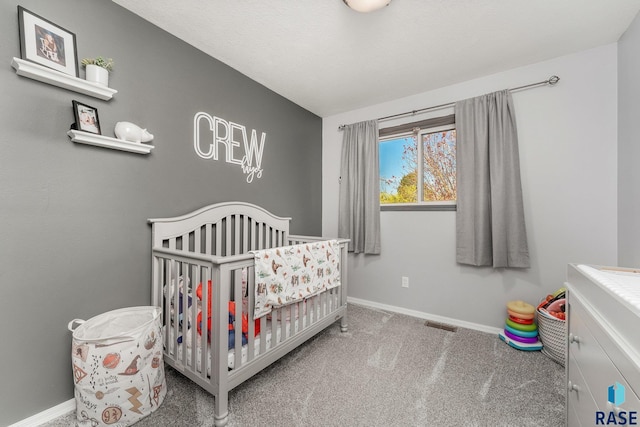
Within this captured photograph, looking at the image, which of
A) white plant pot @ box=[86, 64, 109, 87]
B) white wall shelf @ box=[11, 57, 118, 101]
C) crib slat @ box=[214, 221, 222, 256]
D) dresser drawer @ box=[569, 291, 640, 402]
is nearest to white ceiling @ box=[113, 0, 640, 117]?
white plant pot @ box=[86, 64, 109, 87]

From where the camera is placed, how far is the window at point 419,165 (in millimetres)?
2551

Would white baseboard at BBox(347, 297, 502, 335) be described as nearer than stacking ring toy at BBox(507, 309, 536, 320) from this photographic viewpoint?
No

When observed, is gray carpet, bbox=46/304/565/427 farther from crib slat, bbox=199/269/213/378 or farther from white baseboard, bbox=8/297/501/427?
crib slat, bbox=199/269/213/378

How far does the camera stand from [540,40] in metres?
1.85

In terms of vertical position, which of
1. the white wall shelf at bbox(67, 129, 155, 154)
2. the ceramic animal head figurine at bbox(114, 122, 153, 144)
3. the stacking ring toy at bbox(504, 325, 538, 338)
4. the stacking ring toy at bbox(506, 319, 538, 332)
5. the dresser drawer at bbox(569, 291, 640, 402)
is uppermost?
the ceramic animal head figurine at bbox(114, 122, 153, 144)

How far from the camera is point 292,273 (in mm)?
1641

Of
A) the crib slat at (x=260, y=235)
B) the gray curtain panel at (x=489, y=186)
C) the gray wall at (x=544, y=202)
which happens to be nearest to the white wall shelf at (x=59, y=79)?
the crib slat at (x=260, y=235)

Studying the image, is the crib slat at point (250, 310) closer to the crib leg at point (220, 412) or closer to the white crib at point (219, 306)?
the white crib at point (219, 306)

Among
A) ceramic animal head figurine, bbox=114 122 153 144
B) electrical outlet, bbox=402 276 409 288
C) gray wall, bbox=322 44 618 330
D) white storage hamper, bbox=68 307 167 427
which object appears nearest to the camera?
white storage hamper, bbox=68 307 167 427

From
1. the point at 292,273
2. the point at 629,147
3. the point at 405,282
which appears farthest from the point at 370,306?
the point at 629,147

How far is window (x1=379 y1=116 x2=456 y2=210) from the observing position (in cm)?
255

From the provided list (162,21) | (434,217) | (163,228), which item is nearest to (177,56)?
(162,21)

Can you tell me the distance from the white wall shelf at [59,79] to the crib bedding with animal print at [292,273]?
122 cm

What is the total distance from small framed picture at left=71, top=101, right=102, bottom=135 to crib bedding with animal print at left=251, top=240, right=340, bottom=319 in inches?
44.1
